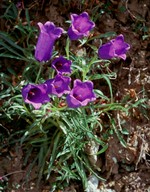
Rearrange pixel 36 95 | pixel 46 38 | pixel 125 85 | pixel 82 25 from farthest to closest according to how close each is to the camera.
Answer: pixel 125 85 → pixel 82 25 → pixel 46 38 → pixel 36 95

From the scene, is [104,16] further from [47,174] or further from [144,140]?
[47,174]

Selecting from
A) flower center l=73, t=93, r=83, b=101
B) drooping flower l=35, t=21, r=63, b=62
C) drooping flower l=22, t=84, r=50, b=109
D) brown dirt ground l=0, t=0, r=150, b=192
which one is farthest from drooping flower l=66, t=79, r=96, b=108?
brown dirt ground l=0, t=0, r=150, b=192

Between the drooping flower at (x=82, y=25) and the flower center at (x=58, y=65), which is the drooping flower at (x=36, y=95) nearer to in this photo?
the flower center at (x=58, y=65)

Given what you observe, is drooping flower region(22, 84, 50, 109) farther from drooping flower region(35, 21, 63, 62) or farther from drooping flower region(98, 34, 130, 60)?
drooping flower region(98, 34, 130, 60)

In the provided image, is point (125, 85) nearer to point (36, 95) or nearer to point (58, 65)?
point (58, 65)

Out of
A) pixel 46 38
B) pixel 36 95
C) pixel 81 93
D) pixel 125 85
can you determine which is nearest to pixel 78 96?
pixel 81 93

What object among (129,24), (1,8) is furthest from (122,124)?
(1,8)
